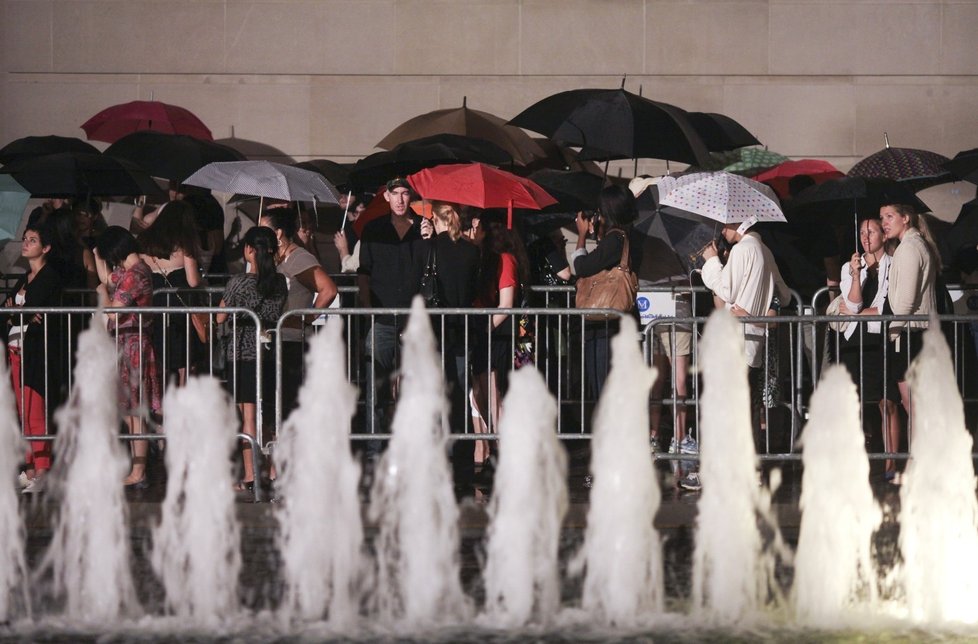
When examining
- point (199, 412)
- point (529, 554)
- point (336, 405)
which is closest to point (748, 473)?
point (529, 554)

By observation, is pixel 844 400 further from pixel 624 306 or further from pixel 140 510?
pixel 140 510

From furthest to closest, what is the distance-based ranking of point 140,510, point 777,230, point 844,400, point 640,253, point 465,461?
point 777,230
point 640,253
point 465,461
point 140,510
point 844,400

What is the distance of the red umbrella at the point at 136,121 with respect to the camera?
48.8 ft

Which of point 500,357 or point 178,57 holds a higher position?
point 178,57

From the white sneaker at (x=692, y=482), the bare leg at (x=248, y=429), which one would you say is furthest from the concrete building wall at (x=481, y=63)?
the white sneaker at (x=692, y=482)

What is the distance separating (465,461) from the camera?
34.4 feet

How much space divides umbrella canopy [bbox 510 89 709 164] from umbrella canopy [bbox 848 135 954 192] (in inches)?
80.9

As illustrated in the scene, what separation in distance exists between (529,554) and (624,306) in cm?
349

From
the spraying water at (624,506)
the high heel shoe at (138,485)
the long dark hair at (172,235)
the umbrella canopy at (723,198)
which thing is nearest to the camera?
the spraying water at (624,506)

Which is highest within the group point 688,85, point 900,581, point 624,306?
point 688,85

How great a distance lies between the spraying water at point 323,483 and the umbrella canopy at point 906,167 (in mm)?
6705

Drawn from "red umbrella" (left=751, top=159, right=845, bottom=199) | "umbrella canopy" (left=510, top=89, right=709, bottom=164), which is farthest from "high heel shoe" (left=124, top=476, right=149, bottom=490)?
"red umbrella" (left=751, top=159, right=845, bottom=199)

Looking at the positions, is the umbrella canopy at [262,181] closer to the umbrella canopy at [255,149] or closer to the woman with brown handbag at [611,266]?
the woman with brown handbag at [611,266]

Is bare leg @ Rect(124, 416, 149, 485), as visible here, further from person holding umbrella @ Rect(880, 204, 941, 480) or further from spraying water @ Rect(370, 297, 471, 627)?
person holding umbrella @ Rect(880, 204, 941, 480)
